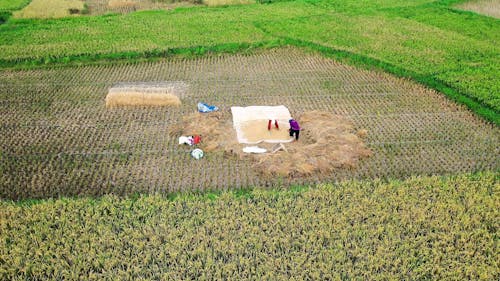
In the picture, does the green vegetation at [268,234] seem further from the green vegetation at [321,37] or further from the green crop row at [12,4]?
the green crop row at [12,4]

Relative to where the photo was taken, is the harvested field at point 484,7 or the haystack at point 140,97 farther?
the harvested field at point 484,7

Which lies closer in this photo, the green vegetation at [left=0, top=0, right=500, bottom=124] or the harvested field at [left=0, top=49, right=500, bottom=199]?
the harvested field at [left=0, top=49, right=500, bottom=199]

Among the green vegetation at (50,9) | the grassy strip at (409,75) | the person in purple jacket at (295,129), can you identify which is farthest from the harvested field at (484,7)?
the green vegetation at (50,9)

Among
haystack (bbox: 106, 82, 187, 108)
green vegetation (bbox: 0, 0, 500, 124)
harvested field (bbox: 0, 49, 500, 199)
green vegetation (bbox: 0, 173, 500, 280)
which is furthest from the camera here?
green vegetation (bbox: 0, 0, 500, 124)

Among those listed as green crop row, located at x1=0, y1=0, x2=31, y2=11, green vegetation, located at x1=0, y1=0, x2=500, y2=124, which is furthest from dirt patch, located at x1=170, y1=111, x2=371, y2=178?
green crop row, located at x1=0, y1=0, x2=31, y2=11

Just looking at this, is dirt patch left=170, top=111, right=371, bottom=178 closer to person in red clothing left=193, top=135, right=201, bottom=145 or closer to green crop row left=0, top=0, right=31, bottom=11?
person in red clothing left=193, top=135, right=201, bottom=145

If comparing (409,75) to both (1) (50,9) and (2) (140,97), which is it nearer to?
(2) (140,97)

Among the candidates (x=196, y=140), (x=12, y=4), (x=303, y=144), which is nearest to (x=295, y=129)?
(x=303, y=144)
